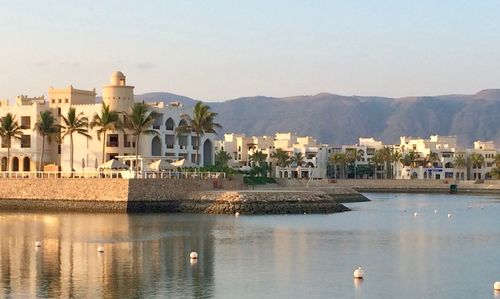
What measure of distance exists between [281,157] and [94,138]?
77.4 metres

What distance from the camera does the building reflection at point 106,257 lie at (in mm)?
34344

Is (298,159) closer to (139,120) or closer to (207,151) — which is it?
(207,151)

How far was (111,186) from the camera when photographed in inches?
3095

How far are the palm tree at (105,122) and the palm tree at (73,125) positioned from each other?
1.56 metres

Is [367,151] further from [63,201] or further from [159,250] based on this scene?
[159,250]

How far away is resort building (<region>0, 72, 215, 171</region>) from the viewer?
101 metres

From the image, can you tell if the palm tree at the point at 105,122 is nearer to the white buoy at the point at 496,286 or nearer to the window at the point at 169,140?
the window at the point at 169,140

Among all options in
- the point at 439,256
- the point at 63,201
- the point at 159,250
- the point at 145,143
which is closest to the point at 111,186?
the point at 63,201

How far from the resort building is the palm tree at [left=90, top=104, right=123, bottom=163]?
92.3 inches

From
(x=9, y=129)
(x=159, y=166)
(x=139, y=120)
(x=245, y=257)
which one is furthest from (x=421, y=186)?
(x=245, y=257)

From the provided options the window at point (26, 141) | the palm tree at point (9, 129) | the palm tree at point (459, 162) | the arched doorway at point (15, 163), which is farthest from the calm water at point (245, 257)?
the palm tree at point (459, 162)

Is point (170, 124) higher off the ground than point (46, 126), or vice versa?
point (170, 124)

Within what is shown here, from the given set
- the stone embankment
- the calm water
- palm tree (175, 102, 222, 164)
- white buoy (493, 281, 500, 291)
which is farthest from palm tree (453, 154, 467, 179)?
white buoy (493, 281, 500, 291)

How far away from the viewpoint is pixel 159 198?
7900 centimetres
